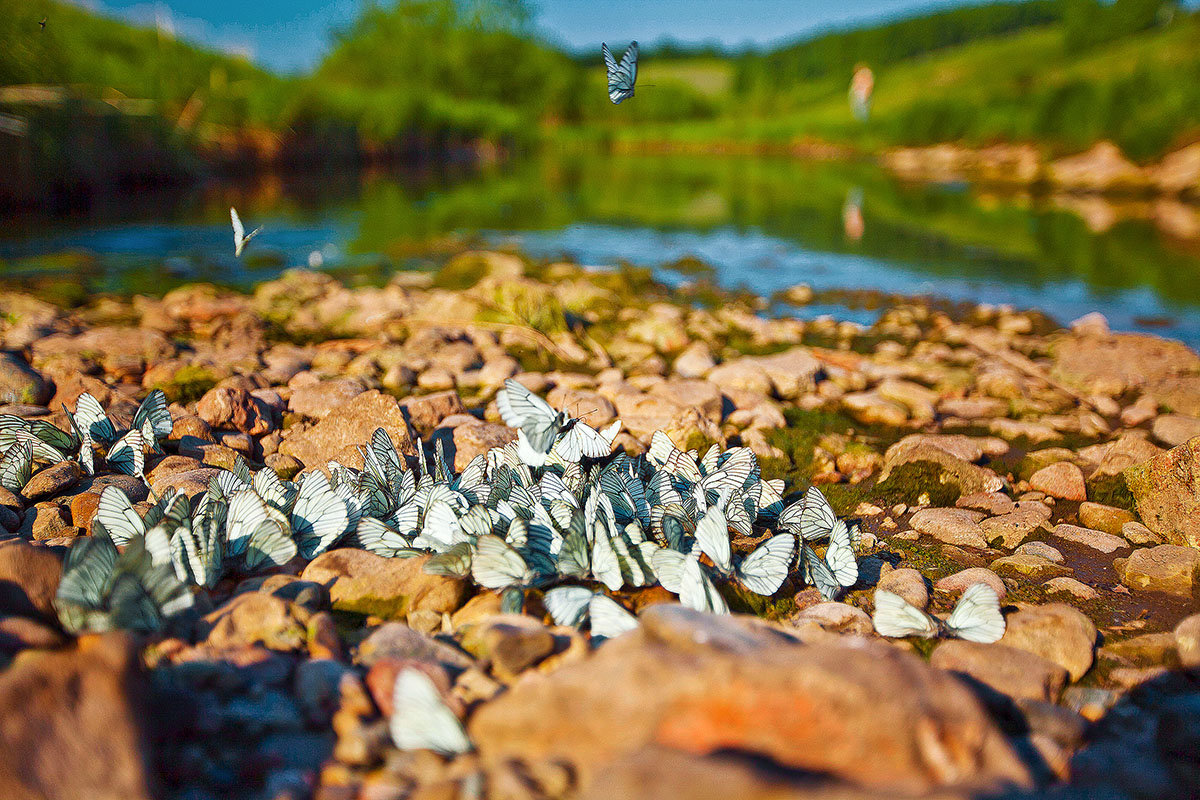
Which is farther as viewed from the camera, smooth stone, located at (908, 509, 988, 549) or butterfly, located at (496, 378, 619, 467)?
smooth stone, located at (908, 509, 988, 549)

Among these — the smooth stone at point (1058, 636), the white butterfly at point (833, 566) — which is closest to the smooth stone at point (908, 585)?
the white butterfly at point (833, 566)

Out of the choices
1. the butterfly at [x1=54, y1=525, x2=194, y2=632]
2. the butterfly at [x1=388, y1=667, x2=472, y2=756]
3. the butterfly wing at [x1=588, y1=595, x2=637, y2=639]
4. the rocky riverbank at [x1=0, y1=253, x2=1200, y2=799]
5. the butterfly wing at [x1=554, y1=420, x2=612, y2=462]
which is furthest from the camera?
the butterfly wing at [x1=554, y1=420, x2=612, y2=462]

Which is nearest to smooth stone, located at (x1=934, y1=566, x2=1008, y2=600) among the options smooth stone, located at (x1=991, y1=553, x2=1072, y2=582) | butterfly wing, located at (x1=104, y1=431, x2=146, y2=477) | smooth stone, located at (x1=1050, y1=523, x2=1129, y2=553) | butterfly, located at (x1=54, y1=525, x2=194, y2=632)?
smooth stone, located at (x1=991, y1=553, x2=1072, y2=582)

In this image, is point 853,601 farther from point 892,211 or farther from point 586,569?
point 892,211

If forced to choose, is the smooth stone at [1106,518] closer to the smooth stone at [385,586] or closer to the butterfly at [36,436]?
the smooth stone at [385,586]

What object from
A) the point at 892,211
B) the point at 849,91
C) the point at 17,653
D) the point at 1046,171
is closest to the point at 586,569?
the point at 17,653

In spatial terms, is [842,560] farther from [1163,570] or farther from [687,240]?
[687,240]

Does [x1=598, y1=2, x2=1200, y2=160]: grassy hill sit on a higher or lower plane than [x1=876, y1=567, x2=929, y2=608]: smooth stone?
higher

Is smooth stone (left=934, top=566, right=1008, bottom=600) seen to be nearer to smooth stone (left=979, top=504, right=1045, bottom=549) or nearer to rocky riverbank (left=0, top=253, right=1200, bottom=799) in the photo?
rocky riverbank (left=0, top=253, right=1200, bottom=799)
